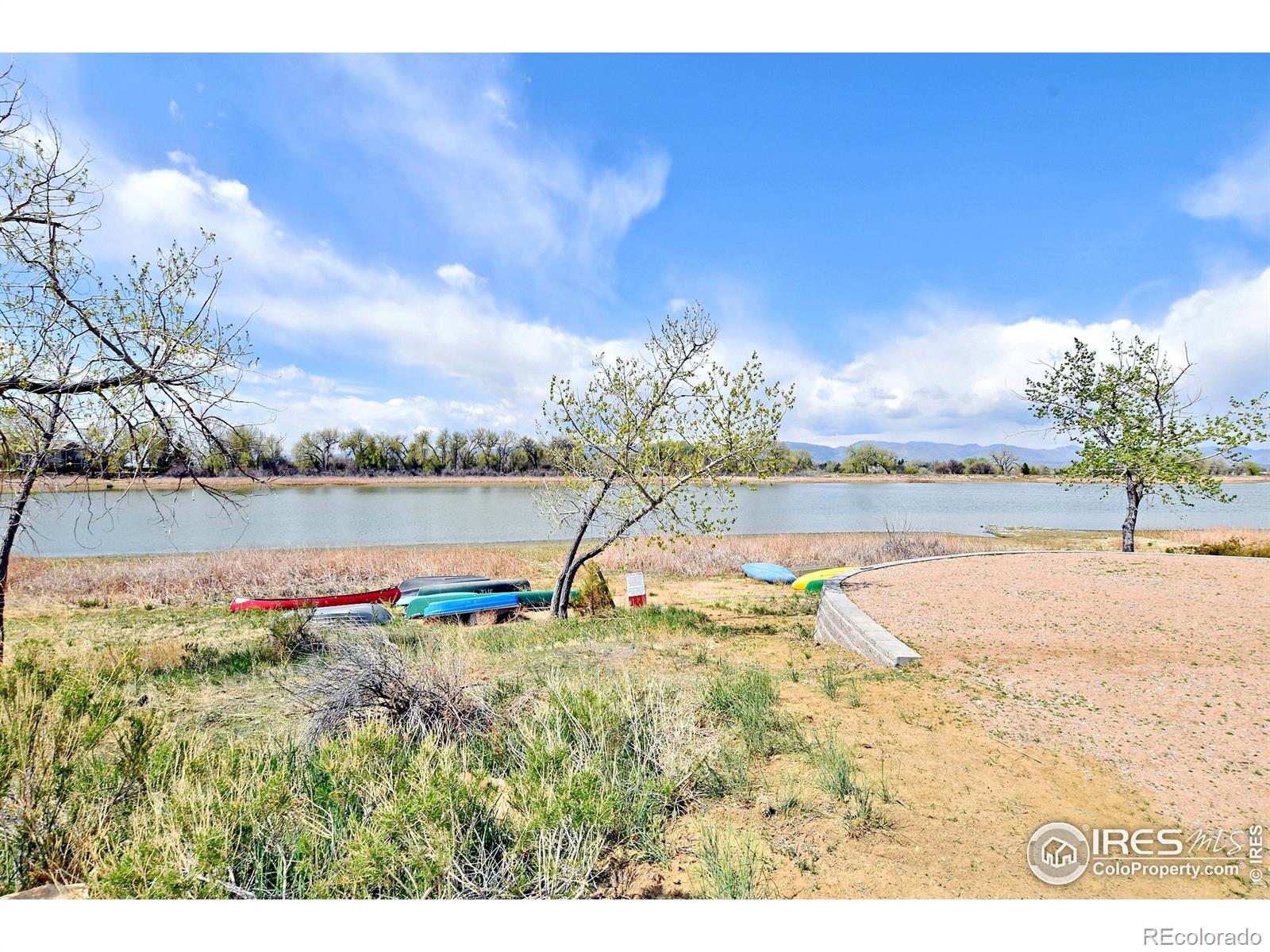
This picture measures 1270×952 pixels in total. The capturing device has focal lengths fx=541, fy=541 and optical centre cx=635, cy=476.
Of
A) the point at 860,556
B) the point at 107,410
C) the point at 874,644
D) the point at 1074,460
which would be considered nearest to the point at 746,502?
the point at 860,556

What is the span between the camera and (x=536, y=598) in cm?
1304

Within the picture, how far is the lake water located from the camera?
82.6 feet

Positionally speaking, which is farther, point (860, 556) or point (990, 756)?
point (860, 556)

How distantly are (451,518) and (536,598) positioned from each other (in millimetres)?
24126

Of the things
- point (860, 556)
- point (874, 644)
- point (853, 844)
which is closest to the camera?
point (853, 844)

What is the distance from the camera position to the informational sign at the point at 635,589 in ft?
37.9

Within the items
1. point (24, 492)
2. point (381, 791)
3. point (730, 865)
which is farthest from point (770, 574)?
point (24, 492)

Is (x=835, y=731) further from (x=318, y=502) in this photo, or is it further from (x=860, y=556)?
(x=318, y=502)

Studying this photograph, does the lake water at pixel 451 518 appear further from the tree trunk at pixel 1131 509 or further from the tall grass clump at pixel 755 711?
the tall grass clump at pixel 755 711

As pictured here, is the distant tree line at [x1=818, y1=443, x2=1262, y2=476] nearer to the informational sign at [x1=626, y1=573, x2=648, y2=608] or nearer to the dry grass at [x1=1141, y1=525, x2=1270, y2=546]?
the dry grass at [x1=1141, y1=525, x2=1270, y2=546]

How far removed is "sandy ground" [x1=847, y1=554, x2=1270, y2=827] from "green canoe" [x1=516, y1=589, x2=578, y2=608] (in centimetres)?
709

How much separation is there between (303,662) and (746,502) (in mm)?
40916

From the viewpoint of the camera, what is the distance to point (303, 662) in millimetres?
7301

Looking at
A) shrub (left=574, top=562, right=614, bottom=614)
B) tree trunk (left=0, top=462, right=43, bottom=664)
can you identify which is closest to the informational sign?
shrub (left=574, top=562, right=614, bottom=614)
